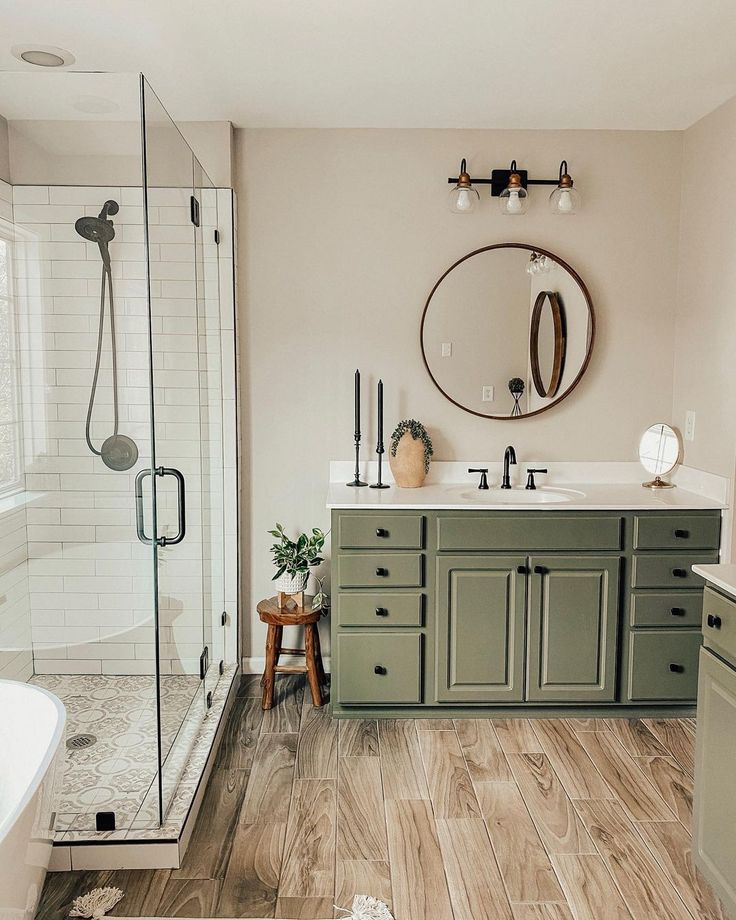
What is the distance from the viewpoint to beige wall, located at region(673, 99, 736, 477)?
3.32 metres

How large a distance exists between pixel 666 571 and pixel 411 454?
1165 mm

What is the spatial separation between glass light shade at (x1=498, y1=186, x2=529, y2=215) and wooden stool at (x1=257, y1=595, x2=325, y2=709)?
1919mm

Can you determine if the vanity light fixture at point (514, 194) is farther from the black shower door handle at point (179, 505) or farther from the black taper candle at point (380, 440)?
the black shower door handle at point (179, 505)

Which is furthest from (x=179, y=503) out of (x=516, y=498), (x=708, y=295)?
(x=708, y=295)

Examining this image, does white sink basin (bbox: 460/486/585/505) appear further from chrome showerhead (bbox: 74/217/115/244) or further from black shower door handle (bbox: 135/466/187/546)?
chrome showerhead (bbox: 74/217/115/244)

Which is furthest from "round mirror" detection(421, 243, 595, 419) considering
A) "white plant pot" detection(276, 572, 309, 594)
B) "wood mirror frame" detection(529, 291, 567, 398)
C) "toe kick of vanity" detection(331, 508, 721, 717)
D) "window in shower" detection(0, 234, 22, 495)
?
"window in shower" detection(0, 234, 22, 495)

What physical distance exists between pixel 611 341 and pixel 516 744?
185 centimetres

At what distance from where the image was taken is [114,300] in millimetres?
2207

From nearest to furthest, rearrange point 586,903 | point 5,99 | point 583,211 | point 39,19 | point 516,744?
point 5,99 < point 586,903 < point 39,19 < point 516,744 < point 583,211

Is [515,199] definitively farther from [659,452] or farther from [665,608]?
[665,608]

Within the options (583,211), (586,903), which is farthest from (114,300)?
(583,211)

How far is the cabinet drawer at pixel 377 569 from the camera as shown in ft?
11.0

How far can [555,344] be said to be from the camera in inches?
150

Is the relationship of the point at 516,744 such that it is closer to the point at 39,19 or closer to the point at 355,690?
the point at 355,690
